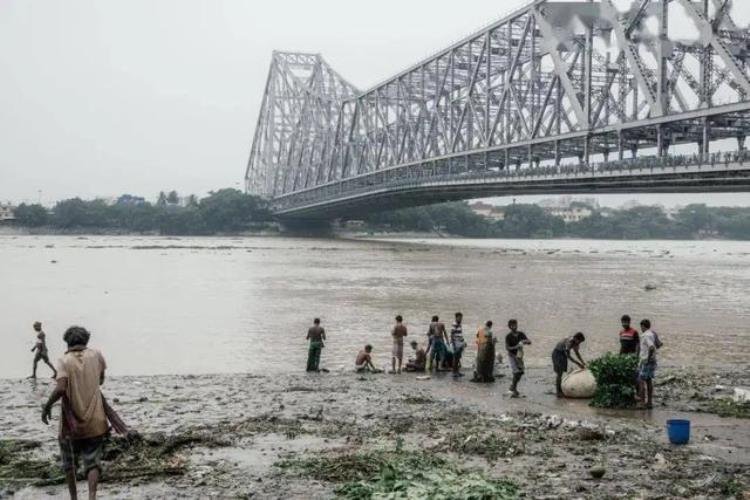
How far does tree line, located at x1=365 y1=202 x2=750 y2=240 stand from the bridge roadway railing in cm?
1726

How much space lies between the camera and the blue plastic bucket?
9.41 metres

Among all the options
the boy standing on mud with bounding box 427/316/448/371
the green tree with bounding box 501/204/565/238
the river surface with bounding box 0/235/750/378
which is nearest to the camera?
the boy standing on mud with bounding box 427/316/448/371

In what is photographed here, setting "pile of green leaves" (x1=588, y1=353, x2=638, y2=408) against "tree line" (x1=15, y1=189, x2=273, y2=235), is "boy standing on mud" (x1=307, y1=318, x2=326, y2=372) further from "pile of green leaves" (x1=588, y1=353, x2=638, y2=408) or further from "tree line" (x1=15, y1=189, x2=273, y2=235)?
"tree line" (x1=15, y1=189, x2=273, y2=235)

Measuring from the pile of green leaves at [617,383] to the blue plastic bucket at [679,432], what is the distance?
2.37 meters

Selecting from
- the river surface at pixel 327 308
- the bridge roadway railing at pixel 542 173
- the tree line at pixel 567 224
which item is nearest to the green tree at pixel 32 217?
the bridge roadway railing at pixel 542 173

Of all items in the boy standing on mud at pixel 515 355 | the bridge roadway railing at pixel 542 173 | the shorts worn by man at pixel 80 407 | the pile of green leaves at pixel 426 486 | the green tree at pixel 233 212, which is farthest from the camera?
the green tree at pixel 233 212

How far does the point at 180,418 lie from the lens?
11039 mm

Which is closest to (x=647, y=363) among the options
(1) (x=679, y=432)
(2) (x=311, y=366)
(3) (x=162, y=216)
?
(1) (x=679, y=432)

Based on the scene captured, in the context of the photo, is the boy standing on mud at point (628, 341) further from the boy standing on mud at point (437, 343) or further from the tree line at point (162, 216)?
the tree line at point (162, 216)

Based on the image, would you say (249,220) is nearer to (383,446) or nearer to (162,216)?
(162,216)

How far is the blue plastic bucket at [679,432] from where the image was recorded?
9406mm

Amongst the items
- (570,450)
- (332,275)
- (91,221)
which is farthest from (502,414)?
(91,221)

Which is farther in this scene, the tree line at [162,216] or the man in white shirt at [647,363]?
the tree line at [162,216]

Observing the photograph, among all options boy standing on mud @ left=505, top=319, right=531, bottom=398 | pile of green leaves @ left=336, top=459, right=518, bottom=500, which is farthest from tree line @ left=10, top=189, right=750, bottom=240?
pile of green leaves @ left=336, top=459, right=518, bottom=500
